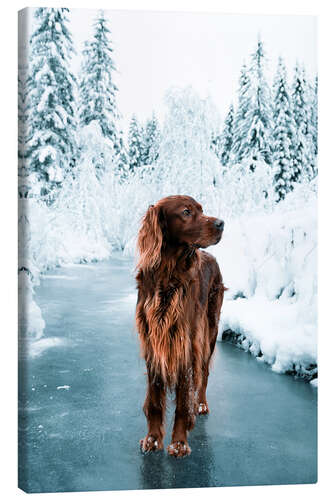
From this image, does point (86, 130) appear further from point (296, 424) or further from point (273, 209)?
point (296, 424)

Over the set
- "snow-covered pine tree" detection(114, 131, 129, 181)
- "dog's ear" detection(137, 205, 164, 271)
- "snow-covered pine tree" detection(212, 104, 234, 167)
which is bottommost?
"dog's ear" detection(137, 205, 164, 271)

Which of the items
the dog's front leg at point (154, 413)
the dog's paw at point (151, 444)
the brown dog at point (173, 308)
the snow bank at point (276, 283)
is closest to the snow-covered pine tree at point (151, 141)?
Result: the brown dog at point (173, 308)

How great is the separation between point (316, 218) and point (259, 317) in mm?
746

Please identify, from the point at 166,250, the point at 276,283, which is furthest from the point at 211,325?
the point at 166,250

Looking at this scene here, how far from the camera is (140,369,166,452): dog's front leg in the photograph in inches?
138

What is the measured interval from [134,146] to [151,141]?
11cm

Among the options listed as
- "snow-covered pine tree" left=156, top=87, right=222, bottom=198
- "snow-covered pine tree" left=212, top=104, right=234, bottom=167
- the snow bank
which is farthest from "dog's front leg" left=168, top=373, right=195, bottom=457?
"snow-covered pine tree" left=212, top=104, right=234, bottom=167

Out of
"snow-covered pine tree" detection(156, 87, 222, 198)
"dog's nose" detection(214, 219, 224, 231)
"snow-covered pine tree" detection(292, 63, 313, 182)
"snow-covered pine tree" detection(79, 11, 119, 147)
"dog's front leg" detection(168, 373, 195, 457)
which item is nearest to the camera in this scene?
"dog's nose" detection(214, 219, 224, 231)

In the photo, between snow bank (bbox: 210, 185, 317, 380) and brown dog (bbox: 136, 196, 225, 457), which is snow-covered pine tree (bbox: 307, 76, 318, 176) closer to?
snow bank (bbox: 210, 185, 317, 380)

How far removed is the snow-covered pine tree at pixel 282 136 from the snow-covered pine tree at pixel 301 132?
26 millimetres

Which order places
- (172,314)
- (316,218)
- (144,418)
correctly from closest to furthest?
(172,314) < (144,418) < (316,218)

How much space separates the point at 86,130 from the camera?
150 inches

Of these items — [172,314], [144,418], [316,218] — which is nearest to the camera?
[172,314]
